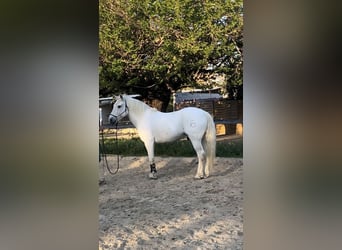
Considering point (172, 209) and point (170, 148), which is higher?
point (170, 148)

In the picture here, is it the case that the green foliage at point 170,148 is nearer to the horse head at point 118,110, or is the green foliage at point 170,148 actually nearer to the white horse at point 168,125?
the white horse at point 168,125

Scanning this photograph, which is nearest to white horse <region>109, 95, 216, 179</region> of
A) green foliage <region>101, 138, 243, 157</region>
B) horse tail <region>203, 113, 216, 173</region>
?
horse tail <region>203, 113, 216, 173</region>

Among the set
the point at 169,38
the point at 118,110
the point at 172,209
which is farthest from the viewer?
the point at 169,38

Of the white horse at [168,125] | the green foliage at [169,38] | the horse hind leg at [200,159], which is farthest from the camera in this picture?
the green foliage at [169,38]

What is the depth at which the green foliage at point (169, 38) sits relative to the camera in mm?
5223

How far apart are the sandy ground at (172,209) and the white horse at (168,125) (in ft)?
1.01

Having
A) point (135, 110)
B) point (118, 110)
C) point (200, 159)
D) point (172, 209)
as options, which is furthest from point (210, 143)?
point (172, 209)

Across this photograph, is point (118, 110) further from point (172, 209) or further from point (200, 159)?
point (172, 209)

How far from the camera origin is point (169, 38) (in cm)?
539

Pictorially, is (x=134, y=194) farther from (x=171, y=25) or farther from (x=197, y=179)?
(x=171, y=25)

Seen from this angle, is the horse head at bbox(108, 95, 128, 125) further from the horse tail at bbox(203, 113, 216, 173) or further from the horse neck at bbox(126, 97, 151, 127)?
the horse tail at bbox(203, 113, 216, 173)

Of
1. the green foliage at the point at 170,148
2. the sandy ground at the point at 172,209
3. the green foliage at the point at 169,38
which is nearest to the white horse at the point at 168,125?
the sandy ground at the point at 172,209

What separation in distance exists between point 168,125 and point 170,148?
4.15ft
